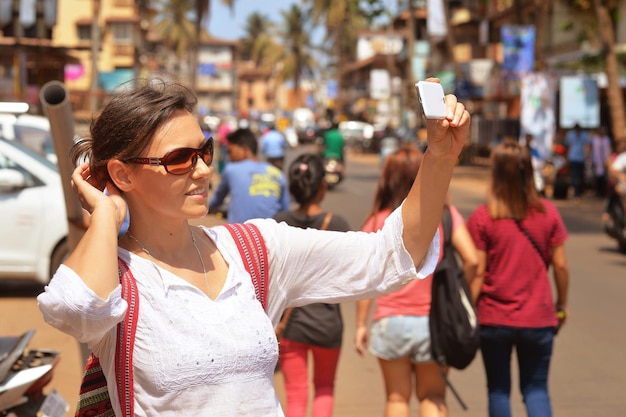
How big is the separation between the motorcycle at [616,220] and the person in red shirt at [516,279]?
918 centimetres

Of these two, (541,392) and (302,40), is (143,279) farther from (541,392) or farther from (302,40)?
(302,40)

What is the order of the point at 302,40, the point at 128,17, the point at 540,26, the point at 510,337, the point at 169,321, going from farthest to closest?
the point at 302,40
the point at 128,17
the point at 540,26
the point at 510,337
the point at 169,321

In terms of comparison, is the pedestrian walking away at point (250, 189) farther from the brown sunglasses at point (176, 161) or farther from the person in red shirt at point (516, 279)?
the brown sunglasses at point (176, 161)

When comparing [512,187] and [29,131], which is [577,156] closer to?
[29,131]

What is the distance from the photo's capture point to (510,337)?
5320 mm

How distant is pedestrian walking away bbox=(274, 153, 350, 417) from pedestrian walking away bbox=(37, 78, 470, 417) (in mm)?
2770

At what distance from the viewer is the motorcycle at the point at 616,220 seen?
46.8ft

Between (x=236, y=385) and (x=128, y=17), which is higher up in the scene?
(x=128, y=17)

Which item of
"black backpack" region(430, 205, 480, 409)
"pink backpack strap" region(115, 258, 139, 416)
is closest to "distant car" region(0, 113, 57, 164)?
"black backpack" region(430, 205, 480, 409)

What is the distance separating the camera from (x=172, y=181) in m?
2.45

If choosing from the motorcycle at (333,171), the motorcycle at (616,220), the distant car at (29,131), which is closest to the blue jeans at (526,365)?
the distant car at (29,131)

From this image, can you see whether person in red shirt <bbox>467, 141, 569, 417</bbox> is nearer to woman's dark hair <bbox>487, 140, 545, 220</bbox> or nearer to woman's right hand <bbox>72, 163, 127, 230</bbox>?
woman's dark hair <bbox>487, 140, 545, 220</bbox>

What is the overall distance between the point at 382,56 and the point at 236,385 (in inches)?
3340

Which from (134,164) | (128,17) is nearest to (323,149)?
(134,164)
